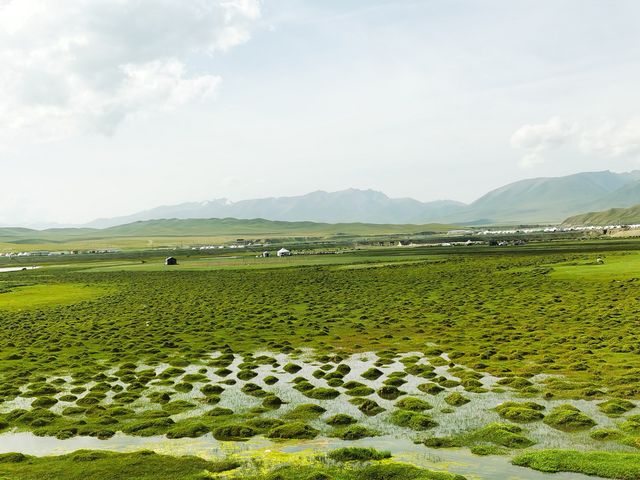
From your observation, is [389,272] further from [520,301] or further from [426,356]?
[426,356]

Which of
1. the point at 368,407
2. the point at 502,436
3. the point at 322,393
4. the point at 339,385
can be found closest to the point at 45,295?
the point at 339,385

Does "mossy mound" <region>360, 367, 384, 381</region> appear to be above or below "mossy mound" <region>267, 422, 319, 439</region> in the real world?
below

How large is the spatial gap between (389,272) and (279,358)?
68.2 meters

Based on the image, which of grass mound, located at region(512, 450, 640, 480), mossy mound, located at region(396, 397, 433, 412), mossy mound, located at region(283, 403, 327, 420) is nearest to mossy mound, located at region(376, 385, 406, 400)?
mossy mound, located at region(396, 397, 433, 412)

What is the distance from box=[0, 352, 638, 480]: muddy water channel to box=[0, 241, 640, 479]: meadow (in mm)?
111

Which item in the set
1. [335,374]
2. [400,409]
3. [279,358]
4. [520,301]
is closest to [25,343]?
[279,358]

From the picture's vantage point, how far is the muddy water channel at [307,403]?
1939 cm

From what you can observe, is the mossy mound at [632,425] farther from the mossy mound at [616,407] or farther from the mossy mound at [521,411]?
the mossy mound at [521,411]

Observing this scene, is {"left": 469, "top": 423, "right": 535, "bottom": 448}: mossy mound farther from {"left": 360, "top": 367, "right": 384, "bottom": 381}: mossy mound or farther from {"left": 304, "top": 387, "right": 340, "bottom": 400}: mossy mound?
{"left": 360, "top": 367, "right": 384, "bottom": 381}: mossy mound

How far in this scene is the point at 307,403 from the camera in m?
25.2

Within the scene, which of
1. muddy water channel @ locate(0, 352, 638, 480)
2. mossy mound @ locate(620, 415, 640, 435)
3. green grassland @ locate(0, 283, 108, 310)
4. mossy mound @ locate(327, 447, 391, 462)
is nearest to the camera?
mossy mound @ locate(327, 447, 391, 462)

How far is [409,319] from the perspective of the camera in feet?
166

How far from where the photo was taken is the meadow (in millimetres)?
18547

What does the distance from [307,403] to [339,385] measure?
3.65 m
